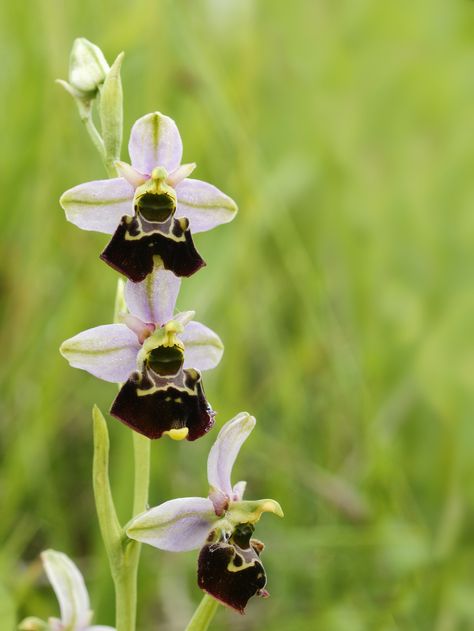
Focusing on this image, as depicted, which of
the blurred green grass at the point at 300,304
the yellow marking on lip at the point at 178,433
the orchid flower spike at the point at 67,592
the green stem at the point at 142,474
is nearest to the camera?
the yellow marking on lip at the point at 178,433

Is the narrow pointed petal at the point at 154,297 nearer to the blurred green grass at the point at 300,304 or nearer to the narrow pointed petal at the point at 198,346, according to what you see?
the narrow pointed petal at the point at 198,346

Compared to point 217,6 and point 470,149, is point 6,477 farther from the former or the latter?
point 217,6

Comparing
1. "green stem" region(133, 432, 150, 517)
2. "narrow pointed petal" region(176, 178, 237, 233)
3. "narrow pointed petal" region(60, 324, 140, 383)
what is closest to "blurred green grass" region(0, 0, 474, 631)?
"green stem" region(133, 432, 150, 517)

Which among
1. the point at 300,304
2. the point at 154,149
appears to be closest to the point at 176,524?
the point at 154,149

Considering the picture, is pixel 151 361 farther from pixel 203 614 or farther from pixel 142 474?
pixel 203 614

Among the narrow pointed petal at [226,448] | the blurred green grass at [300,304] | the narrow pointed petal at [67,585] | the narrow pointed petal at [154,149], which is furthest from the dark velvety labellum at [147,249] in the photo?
the blurred green grass at [300,304]

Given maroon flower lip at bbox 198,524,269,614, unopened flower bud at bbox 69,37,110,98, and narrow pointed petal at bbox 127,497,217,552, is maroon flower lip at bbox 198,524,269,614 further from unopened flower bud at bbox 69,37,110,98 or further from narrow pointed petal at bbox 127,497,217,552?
unopened flower bud at bbox 69,37,110,98
